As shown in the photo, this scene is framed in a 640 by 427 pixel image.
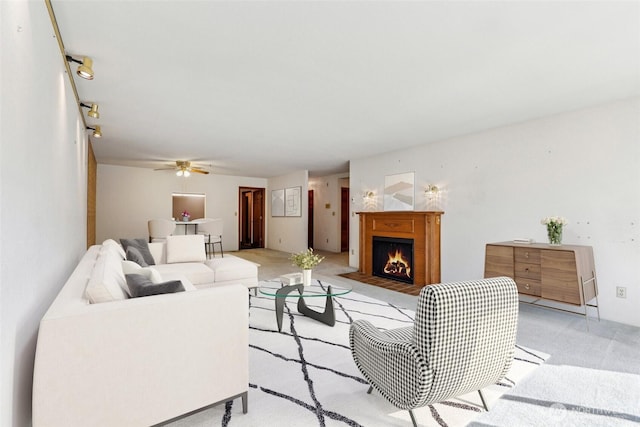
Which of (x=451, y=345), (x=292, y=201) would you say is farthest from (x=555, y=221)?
(x=292, y=201)

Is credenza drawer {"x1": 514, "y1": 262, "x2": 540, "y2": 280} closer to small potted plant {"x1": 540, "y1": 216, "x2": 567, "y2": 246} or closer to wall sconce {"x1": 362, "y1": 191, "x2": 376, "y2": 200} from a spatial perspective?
small potted plant {"x1": 540, "y1": 216, "x2": 567, "y2": 246}

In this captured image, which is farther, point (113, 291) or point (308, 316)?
point (308, 316)

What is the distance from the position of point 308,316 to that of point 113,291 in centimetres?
214

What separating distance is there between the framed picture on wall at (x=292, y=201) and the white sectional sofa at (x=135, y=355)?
6.67 m

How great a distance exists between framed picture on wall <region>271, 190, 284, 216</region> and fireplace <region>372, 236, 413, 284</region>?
4093mm

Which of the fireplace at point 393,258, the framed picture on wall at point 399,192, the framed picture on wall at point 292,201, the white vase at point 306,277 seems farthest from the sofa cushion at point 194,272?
the framed picture on wall at point 292,201

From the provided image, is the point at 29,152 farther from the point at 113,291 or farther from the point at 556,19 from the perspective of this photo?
the point at 556,19

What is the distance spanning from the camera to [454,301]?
1381 mm

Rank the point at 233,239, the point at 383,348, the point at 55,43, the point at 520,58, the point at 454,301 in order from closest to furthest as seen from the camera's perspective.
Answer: the point at 454,301
the point at 383,348
the point at 55,43
the point at 520,58
the point at 233,239

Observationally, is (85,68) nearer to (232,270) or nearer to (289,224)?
(232,270)

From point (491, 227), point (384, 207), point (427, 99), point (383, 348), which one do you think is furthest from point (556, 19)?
point (384, 207)

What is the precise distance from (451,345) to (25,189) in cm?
207

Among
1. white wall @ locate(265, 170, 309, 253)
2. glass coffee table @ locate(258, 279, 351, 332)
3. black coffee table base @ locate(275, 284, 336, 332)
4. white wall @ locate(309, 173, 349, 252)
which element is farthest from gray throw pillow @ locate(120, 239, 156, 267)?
white wall @ locate(309, 173, 349, 252)

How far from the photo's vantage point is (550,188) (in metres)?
3.80
